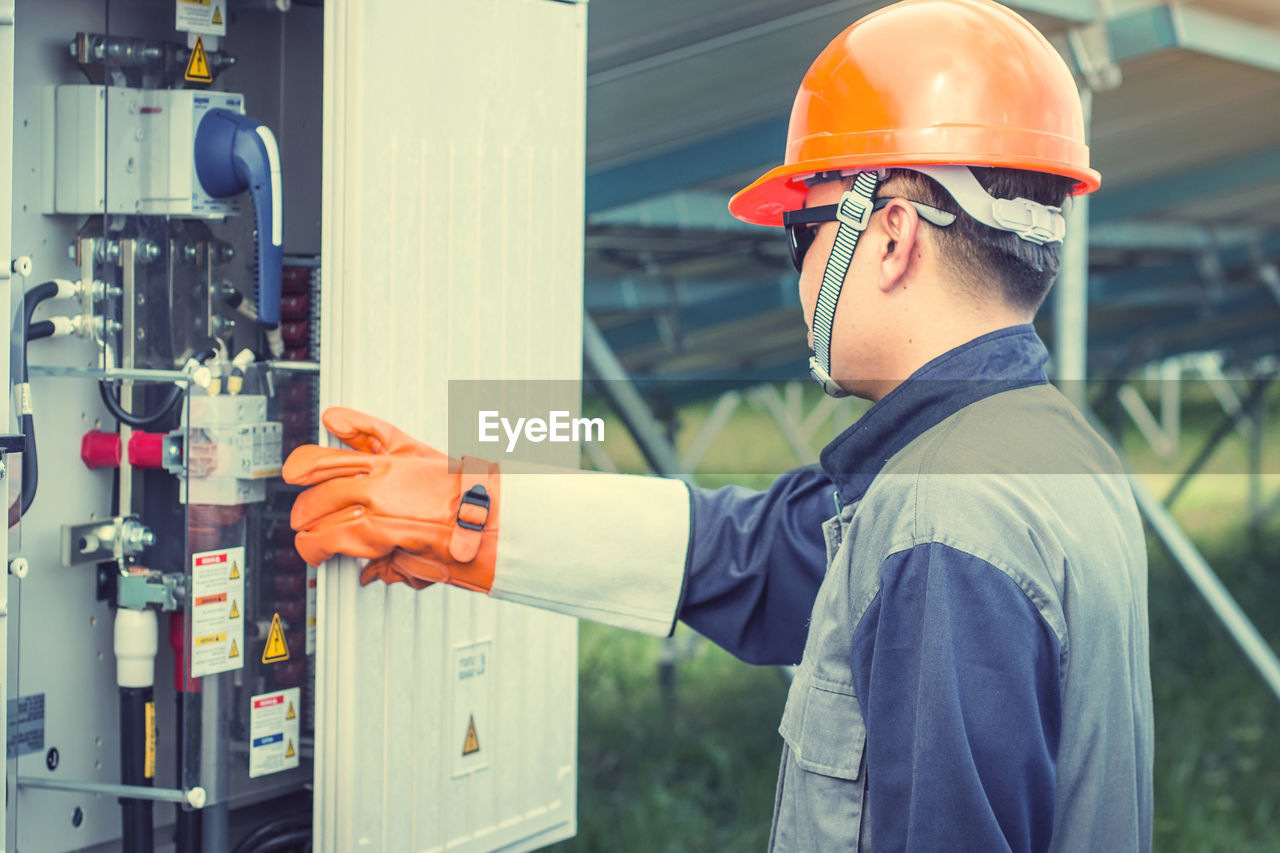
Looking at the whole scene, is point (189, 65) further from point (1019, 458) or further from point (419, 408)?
point (1019, 458)

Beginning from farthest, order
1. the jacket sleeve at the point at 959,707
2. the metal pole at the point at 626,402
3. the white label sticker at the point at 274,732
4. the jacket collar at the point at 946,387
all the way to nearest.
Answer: the metal pole at the point at 626,402 < the white label sticker at the point at 274,732 < the jacket collar at the point at 946,387 < the jacket sleeve at the point at 959,707

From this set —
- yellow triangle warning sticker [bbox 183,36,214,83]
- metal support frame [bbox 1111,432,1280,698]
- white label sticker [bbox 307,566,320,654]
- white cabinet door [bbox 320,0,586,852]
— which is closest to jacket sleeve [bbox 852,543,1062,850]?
white cabinet door [bbox 320,0,586,852]

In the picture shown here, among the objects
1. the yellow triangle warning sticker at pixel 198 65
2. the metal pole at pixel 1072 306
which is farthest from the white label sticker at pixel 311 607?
the metal pole at pixel 1072 306

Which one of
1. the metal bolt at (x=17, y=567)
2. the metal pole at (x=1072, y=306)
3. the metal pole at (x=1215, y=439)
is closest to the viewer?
the metal bolt at (x=17, y=567)

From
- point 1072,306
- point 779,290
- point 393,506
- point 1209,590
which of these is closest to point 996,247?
point 393,506

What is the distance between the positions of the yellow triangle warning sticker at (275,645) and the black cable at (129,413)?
1.02ft

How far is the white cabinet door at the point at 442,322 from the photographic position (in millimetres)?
1575

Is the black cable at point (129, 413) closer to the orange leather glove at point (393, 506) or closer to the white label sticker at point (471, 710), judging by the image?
the orange leather glove at point (393, 506)

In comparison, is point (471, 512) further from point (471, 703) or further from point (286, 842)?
point (286, 842)

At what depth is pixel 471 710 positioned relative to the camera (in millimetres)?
1788

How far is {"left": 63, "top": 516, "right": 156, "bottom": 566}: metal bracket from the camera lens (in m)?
1.68

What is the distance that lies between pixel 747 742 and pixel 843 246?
3162mm

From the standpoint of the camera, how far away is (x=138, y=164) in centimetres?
166

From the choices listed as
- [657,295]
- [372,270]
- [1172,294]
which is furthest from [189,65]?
[1172,294]
